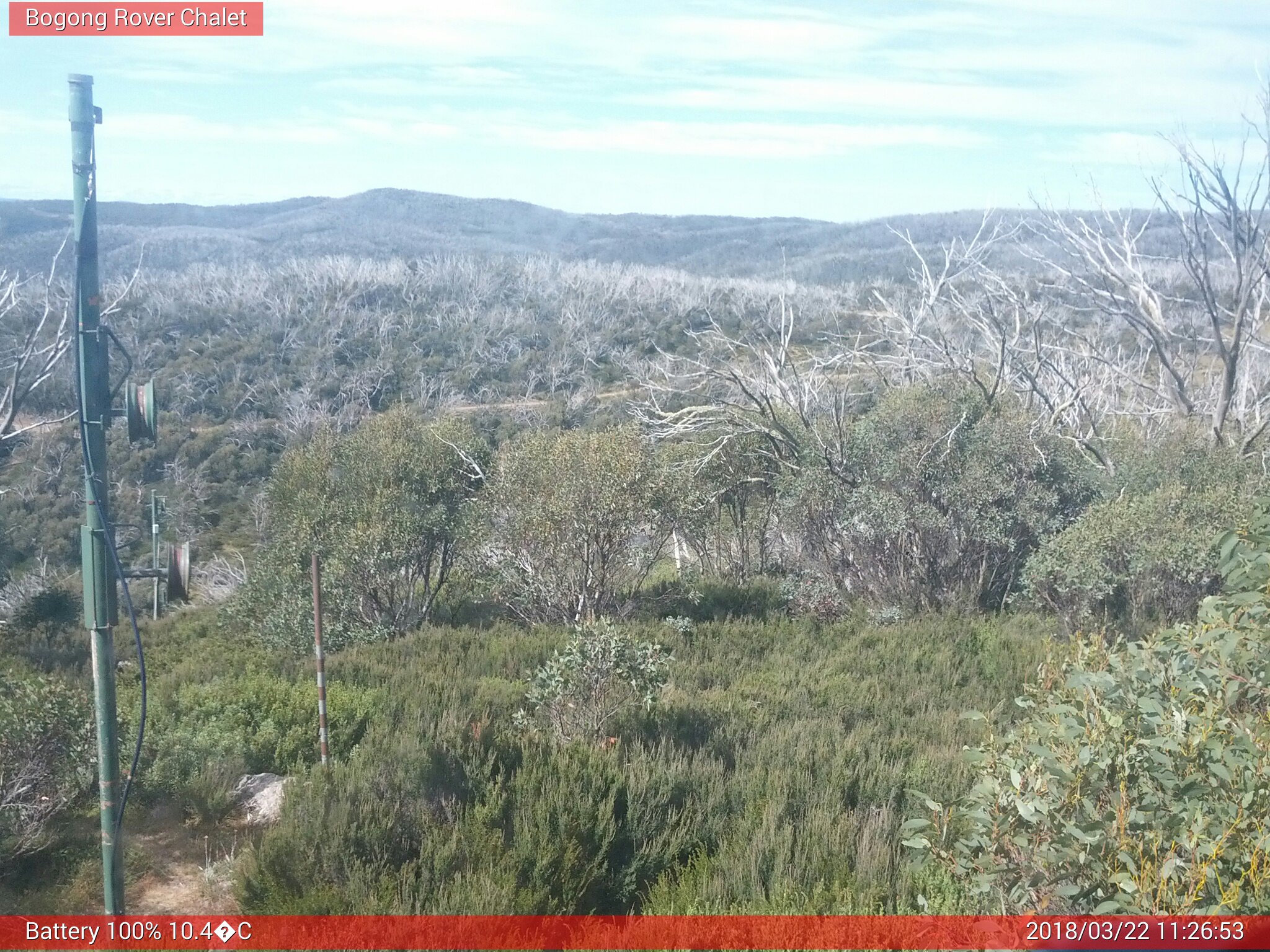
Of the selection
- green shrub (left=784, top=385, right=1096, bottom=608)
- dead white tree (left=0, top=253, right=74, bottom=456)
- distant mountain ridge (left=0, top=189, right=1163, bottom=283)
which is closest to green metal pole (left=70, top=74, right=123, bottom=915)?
dead white tree (left=0, top=253, right=74, bottom=456)

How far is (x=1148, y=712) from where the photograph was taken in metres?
3.19

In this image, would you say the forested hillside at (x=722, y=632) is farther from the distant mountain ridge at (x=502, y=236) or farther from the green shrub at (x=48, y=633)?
the distant mountain ridge at (x=502, y=236)

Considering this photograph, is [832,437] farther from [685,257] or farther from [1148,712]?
[685,257]

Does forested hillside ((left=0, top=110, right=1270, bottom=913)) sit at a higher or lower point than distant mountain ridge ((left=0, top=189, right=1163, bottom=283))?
lower

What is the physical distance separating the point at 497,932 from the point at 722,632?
7.94m

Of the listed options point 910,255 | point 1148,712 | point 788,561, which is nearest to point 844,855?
point 1148,712

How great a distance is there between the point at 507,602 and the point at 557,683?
6223 millimetres

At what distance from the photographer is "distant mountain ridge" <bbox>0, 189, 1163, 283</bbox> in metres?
54.2

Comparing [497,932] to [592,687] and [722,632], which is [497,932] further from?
[722,632]

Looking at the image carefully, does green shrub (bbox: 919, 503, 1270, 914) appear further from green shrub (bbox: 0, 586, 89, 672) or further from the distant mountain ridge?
the distant mountain ridge

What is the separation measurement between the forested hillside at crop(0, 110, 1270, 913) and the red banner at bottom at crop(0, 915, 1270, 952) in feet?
0.48

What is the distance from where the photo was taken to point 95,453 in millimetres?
3771

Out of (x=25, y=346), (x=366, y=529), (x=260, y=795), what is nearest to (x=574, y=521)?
(x=366, y=529)

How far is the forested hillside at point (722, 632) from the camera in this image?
3512mm
